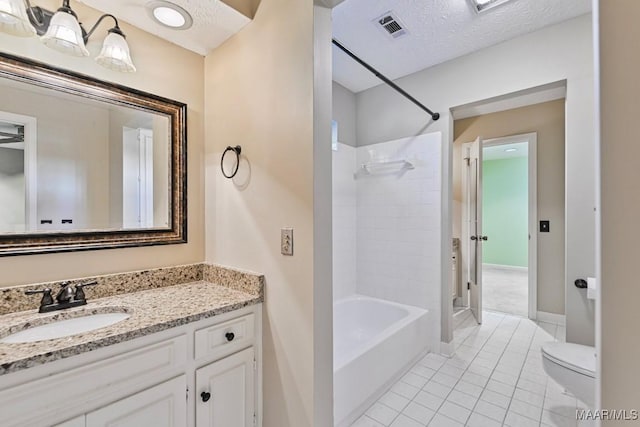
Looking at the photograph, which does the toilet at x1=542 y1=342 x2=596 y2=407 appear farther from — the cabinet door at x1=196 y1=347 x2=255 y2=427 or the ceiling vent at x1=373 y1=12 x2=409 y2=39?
the ceiling vent at x1=373 y1=12 x2=409 y2=39

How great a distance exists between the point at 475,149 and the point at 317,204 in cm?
299

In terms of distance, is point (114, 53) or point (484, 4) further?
point (484, 4)

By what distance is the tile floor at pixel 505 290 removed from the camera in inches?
153

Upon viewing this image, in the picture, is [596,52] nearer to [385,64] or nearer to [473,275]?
[385,64]

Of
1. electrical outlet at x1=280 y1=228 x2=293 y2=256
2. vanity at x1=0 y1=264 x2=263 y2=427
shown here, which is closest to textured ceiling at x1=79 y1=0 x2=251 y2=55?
electrical outlet at x1=280 y1=228 x2=293 y2=256

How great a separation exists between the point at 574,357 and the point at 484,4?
88.9 inches

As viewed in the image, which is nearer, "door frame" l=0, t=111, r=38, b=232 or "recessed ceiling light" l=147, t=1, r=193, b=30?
"door frame" l=0, t=111, r=38, b=232

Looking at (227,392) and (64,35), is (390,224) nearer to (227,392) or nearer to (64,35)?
(227,392)

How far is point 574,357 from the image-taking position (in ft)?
5.32

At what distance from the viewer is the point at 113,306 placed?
127 cm

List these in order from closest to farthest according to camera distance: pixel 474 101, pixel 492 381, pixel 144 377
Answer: pixel 144 377 < pixel 492 381 < pixel 474 101

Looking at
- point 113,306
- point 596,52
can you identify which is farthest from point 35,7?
point 596,52

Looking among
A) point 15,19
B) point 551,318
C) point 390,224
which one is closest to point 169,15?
point 15,19

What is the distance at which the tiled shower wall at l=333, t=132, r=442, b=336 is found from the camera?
2617 millimetres
